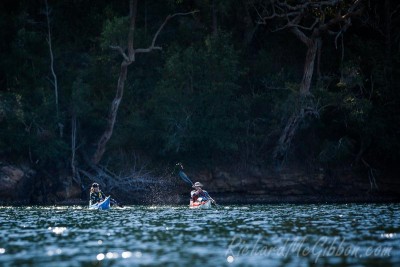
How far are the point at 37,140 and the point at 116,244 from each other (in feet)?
117

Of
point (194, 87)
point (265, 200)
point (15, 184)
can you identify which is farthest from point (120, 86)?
point (265, 200)

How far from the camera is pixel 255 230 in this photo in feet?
102

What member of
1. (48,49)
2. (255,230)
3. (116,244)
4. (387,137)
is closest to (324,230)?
(255,230)

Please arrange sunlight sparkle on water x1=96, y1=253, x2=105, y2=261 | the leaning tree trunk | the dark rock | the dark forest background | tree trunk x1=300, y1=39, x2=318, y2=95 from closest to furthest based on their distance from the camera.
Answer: sunlight sparkle on water x1=96, y1=253, x2=105, y2=261 → the dark rock → the leaning tree trunk → the dark forest background → tree trunk x1=300, y1=39, x2=318, y2=95

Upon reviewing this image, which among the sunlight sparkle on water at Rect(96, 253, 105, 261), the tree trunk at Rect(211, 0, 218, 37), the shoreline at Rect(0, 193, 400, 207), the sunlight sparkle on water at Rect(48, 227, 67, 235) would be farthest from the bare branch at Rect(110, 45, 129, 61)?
the sunlight sparkle on water at Rect(96, 253, 105, 261)

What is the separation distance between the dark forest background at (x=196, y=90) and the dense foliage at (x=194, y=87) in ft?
0.36

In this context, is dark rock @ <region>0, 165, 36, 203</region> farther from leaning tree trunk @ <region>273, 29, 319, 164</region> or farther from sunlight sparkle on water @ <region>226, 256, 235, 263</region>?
sunlight sparkle on water @ <region>226, 256, 235, 263</region>

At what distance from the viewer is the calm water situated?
2202cm

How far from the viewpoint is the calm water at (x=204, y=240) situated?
22016mm

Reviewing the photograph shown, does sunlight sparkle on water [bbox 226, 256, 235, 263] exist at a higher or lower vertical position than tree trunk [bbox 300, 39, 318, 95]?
lower

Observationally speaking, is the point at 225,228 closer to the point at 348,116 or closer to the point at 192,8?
the point at 348,116

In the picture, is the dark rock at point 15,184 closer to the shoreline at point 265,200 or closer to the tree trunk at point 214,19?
the shoreline at point 265,200

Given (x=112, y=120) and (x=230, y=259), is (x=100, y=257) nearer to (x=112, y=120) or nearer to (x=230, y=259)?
(x=230, y=259)

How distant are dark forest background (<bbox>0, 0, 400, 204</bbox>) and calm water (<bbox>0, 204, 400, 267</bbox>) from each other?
22.1 meters
